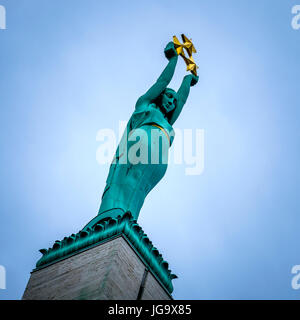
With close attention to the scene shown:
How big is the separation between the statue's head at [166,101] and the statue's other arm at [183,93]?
16 centimetres

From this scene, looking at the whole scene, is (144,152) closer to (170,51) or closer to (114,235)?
(114,235)

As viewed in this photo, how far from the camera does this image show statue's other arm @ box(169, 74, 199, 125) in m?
18.6

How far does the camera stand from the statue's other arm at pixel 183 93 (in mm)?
18562

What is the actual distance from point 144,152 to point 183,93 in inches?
148

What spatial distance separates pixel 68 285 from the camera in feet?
42.0

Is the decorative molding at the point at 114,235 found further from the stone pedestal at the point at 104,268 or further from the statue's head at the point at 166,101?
the statue's head at the point at 166,101

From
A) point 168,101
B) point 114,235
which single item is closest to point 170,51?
point 168,101

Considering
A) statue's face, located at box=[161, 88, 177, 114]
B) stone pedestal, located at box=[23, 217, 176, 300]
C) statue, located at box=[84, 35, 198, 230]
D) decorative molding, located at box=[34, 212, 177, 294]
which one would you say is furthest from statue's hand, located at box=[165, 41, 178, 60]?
stone pedestal, located at box=[23, 217, 176, 300]

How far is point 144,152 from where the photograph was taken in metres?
16.2

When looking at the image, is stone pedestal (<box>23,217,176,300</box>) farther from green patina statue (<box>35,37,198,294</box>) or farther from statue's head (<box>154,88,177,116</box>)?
statue's head (<box>154,88,177,116</box>)

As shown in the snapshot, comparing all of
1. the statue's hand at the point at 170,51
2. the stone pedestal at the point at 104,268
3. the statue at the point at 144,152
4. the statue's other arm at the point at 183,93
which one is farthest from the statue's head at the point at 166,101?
the stone pedestal at the point at 104,268

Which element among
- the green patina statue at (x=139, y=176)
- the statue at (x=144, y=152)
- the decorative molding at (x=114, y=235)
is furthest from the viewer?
the statue at (x=144, y=152)
